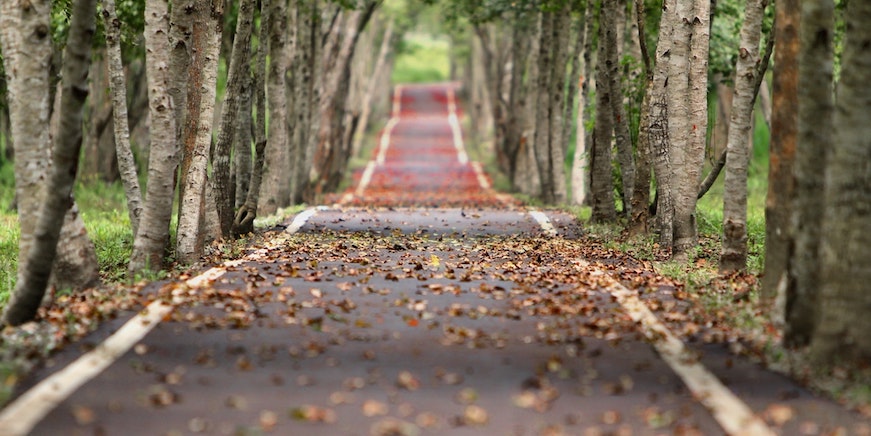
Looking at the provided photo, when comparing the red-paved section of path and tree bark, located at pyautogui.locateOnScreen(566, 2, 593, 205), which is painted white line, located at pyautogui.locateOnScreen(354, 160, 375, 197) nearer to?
the red-paved section of path

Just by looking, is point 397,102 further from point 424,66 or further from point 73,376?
point 73,376

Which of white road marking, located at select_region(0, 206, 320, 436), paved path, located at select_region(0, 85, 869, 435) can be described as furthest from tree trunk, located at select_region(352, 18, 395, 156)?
white road marking, located at select_region(0, 206, 320, 436)

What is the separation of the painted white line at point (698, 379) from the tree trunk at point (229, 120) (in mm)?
7134

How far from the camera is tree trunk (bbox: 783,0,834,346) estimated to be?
29.9 ft

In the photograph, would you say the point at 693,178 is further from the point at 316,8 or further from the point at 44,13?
the point at 316,8

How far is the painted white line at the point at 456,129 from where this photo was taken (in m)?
55.0

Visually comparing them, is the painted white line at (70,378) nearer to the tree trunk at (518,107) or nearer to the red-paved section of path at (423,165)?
the red-paved section of path at (423,165)

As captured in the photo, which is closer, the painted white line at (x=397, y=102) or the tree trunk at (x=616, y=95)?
the tree trunk at (x=616, y=95)

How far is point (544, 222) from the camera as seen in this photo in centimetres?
2150

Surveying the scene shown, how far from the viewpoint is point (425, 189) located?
1580 inches

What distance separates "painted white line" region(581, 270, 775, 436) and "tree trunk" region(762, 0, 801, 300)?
1.20m

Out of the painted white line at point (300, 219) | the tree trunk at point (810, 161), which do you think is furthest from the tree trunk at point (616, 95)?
the tree trunk at point (810, 161)

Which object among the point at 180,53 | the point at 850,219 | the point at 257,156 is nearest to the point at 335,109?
the point at 257,156

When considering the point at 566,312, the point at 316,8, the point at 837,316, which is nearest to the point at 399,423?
the point at 837,316
